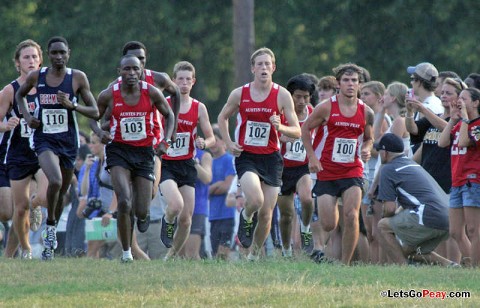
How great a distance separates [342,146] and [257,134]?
105cm

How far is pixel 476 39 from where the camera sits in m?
30.4

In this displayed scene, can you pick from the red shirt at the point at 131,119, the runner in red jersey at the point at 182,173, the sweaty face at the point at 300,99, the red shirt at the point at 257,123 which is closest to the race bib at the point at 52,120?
the red shirt at the point at 131,119

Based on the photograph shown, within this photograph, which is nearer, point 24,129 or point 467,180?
point 467,180

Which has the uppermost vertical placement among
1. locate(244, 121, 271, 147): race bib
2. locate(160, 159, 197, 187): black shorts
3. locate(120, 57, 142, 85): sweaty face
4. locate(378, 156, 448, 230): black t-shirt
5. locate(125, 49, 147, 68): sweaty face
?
locate(125, 49, 147, 68): sweaty face

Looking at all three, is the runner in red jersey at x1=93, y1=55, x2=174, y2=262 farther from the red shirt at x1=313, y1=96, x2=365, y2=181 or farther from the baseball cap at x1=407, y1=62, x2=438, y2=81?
the baseball cap at x1=407, y1=62, x2=438, y2=81

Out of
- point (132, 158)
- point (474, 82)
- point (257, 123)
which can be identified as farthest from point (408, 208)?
point (132, 158)

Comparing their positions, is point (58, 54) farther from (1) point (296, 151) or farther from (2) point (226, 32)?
(2) point (226, 32)

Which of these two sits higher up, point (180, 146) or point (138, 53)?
point (138, 53)

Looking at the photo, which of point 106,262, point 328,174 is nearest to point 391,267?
point 328,174

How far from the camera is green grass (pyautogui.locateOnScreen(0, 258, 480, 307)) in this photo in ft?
37.9

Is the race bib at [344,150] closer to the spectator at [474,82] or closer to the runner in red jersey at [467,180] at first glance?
the runner in red jersey at [467,180]

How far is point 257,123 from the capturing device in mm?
16000

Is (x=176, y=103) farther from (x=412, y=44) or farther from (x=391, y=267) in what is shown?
(x=412, y=44)

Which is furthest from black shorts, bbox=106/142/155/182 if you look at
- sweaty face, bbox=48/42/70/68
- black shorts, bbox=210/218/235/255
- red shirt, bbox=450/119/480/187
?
black shorts, bbox=210/218/235/255
